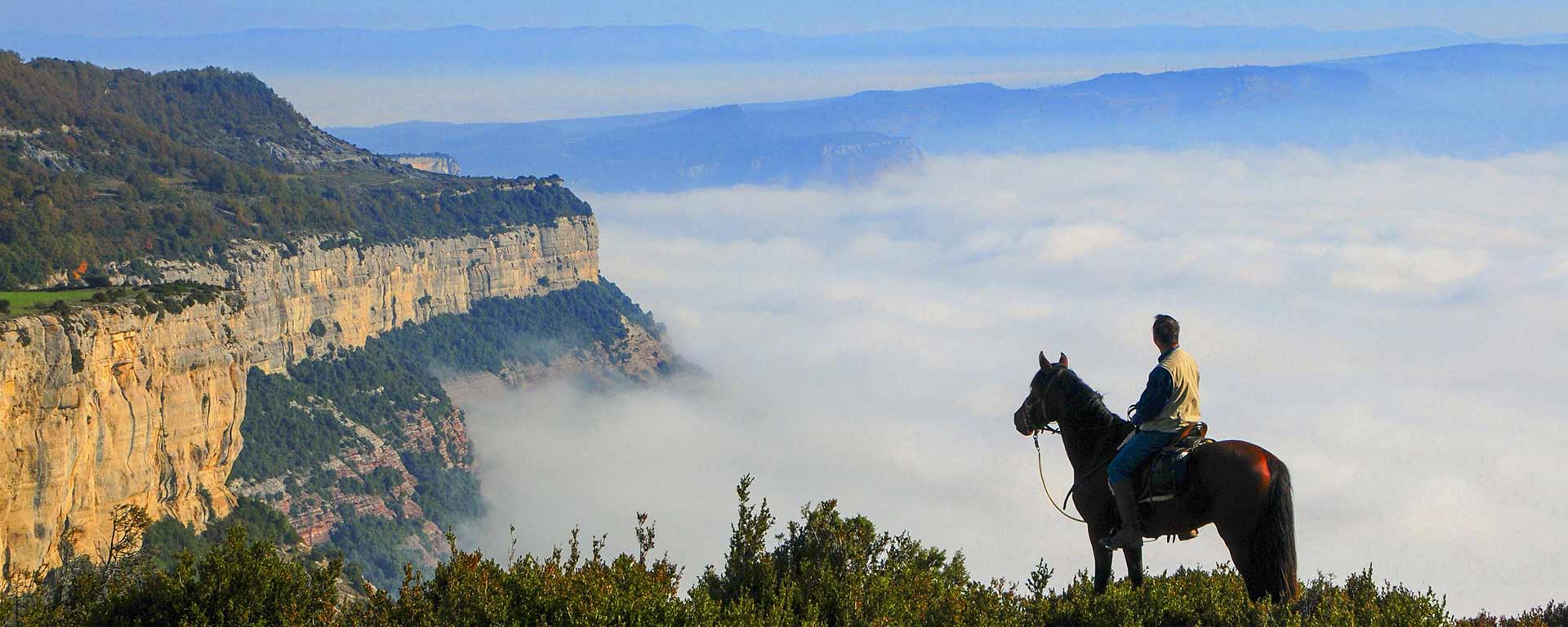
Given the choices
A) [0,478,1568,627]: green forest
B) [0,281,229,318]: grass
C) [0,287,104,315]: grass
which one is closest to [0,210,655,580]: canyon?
[0,281,229,318]: grass

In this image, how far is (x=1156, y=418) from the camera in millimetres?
12555

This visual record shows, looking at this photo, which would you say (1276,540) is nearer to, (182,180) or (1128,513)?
(1128,513)

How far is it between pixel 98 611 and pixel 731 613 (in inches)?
252

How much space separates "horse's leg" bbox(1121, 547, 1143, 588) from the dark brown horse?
10 millimetres

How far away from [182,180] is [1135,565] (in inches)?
3336

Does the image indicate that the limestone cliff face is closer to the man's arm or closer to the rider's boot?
the rider's boot

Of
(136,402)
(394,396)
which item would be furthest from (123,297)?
(394,396)

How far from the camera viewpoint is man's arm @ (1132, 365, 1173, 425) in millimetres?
12484

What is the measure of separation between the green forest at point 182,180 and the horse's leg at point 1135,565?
5555 centimetres

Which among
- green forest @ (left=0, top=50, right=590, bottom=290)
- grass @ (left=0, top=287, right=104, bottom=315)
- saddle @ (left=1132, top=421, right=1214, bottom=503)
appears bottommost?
saddle @ (left=1132, top=421, right=1214, bottom=503)

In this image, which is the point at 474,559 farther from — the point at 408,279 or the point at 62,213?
the point at 408,279

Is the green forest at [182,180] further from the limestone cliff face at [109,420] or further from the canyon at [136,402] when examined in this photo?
the limestone cliff face at [109,420]

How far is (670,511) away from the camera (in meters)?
103

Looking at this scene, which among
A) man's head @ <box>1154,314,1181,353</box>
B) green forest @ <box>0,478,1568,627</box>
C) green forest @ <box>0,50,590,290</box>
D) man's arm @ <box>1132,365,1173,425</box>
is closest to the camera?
green forest @ <box>0,478,1568,627</box>
